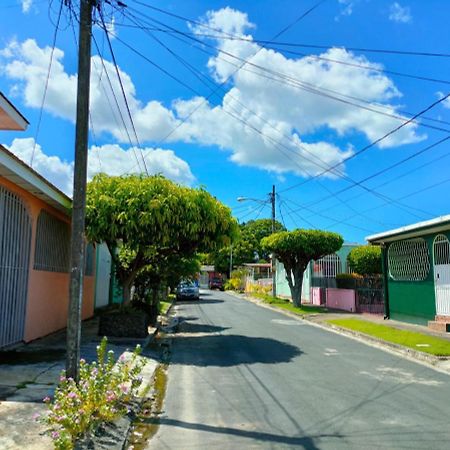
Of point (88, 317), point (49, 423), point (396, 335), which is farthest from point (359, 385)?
point (88, 317)

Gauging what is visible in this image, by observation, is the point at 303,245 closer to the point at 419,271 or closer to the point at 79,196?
the point at 419,271

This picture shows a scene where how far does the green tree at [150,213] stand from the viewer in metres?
12.6

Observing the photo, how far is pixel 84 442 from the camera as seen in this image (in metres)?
5.17

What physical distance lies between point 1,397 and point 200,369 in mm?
4472

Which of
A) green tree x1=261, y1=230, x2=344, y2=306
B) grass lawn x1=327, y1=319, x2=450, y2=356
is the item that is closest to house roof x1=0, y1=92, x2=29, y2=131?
grass lawn x1=327, y1=319, x2=450, y2=356

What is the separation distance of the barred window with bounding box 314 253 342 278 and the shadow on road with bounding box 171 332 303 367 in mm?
18307

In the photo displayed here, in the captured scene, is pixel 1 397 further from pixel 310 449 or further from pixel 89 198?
pixel 89 198

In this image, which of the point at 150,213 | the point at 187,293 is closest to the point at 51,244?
the point at 150,213

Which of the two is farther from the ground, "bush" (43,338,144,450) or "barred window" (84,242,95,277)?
"barred window" (84,242,95,277)

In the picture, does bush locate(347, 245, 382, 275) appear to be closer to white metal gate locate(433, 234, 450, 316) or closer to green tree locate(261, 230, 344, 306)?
green tree locate(261, 230, 344, 306)

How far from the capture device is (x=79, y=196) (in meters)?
7.54

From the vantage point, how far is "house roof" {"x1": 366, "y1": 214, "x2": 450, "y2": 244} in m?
17.2

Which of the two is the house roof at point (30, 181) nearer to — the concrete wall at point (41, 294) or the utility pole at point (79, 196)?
the concrete wall at point (41, 294)

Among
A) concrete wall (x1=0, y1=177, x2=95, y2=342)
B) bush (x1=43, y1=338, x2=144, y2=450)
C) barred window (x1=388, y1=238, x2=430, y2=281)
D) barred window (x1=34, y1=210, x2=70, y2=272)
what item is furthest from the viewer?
barred window (x1=388, y1=238, x2=430, y2=281)
